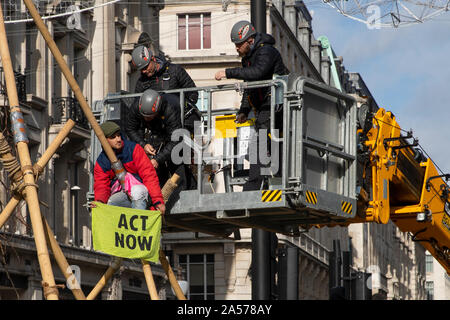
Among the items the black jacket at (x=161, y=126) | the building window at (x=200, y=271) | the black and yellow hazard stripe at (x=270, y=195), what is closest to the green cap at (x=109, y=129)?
the black jacket at (x=161, y=126)

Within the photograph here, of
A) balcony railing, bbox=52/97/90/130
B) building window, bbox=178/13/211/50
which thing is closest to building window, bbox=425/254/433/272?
building window, bbox=178/13/211/50

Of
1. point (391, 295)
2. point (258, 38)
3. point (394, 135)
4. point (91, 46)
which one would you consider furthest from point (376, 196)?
point (391, 295)

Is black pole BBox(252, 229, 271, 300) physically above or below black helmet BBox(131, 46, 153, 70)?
below

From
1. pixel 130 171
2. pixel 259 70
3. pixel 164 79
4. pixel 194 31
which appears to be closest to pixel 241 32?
pixel 259 70

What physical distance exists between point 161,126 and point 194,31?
4884 cm

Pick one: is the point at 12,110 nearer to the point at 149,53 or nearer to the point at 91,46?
the point at 149,53

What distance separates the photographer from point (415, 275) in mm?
121375

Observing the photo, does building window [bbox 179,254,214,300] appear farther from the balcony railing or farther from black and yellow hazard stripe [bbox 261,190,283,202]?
black and yellow hazard stripe [bbox 261,190,283,202]

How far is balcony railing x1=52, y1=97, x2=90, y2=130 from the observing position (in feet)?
123

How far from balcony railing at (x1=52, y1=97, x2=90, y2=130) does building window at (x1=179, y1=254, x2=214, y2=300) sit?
2547cm

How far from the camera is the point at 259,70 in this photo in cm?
1455

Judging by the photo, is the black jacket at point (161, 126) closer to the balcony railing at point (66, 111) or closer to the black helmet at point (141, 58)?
the black helmet at point (141, 58)
